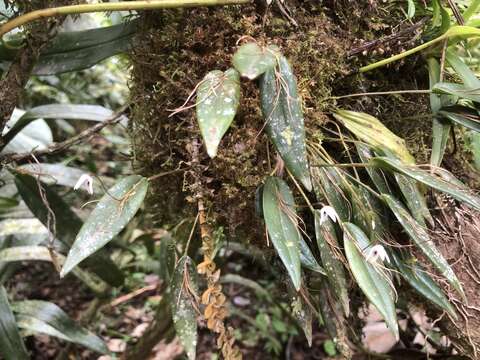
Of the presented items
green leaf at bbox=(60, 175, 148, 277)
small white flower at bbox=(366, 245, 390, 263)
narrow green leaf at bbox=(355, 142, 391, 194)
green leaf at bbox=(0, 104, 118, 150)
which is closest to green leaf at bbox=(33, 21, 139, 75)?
green leaf at bbox=(0, 104, 118, 150)

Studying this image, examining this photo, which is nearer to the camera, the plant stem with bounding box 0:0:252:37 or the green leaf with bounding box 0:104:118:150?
the plant stem with bounding box 0:0:252:37

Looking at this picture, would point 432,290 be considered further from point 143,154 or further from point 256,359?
point 256,359

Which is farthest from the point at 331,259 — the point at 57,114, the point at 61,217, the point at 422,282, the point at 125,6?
the point at 57,114

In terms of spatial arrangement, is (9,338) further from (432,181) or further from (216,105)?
(432,181)

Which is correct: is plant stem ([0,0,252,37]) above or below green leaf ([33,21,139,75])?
above

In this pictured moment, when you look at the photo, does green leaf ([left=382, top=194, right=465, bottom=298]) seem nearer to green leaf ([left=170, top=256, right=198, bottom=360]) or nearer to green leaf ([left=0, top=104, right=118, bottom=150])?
green leaf ([left=170, top=256, right=198, bottom=360])

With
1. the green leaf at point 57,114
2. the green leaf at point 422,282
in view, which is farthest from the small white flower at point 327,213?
Result: the green leaf at point 57,114

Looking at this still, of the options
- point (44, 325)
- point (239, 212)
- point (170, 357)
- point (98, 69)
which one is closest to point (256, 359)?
point (170, 357)

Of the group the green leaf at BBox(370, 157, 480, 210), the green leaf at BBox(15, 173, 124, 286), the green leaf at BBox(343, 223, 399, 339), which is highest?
the green leaf at BBox(370, 157, 480, 210)
